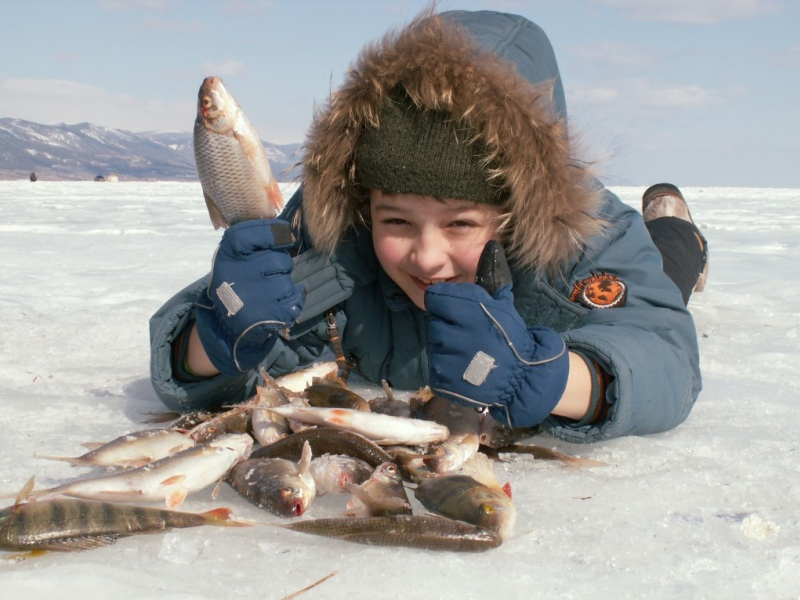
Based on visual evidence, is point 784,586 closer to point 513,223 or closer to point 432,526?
point 432,526

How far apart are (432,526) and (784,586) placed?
2.64 ft

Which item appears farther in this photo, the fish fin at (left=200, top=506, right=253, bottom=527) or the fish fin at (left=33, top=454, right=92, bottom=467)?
the fish fin at (left=33, top=454, right=92, bottom=467)

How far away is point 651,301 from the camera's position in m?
3.06

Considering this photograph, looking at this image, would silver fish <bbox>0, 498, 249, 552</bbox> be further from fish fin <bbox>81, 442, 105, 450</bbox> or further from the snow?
fish fin <bbox>81, 442, 105, 450</bbox>

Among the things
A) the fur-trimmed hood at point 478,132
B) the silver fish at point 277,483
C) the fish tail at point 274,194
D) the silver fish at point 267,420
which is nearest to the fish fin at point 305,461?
the silver fish at point 277,483

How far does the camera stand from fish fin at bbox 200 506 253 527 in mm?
2010

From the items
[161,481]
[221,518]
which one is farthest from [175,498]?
[221,518]

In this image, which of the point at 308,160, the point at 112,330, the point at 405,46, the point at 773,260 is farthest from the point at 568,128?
the point at 773,260

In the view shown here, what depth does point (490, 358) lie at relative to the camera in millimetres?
2295

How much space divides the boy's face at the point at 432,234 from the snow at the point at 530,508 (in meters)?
0.73

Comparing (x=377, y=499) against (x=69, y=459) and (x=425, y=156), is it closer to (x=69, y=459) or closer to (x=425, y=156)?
(x=69, y=459)

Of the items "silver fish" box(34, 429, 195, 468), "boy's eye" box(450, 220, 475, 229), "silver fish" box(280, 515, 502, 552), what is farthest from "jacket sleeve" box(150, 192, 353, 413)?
"silver fish" box(280, 515, 502, 552)

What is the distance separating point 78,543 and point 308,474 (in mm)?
623

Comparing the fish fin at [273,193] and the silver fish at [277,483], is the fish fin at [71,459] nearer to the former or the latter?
the silver fish at [277,483]
